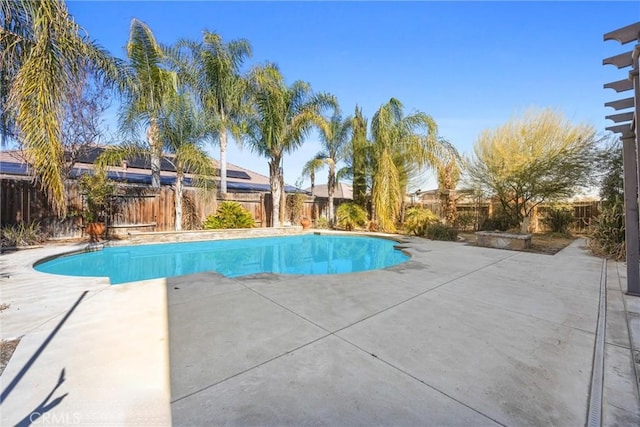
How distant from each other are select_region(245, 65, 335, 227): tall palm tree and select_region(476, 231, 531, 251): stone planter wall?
7.40 metres

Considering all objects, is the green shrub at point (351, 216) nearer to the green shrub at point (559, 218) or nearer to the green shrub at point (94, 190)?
the green shrub at point (559, 218)

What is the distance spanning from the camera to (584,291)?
4.08 metres

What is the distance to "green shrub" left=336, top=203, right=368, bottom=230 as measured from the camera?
13289 millimetres

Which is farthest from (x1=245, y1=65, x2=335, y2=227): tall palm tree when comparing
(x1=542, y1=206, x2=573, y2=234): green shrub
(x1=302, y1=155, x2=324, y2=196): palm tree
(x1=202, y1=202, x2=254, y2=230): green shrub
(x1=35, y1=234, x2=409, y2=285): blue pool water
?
(x1=542, y1=206, x2=573, y2=234): green shrub

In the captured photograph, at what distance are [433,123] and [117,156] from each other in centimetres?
1220

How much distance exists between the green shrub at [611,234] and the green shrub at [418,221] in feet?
16.1

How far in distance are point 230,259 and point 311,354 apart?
585 cm

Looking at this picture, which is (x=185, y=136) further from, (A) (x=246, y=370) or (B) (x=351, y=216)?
(A) (x=246, y=370)

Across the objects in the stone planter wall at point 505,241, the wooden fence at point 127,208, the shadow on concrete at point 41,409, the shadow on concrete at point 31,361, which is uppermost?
the wooden fence at point 127,208

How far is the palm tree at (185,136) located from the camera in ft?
32.0

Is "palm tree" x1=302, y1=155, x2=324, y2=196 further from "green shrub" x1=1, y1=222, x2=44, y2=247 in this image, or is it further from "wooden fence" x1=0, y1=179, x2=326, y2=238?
"green shrub" x1=1, y1=222, x2=44, y2=247

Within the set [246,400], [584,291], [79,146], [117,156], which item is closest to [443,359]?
[246,400]

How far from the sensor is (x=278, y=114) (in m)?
10.9

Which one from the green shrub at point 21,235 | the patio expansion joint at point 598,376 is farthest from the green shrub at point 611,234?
the green shrub at point 21,235
